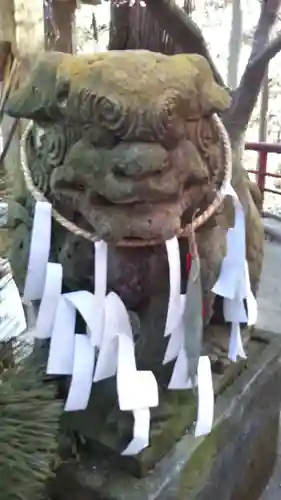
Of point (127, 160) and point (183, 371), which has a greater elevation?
point (127, 160)

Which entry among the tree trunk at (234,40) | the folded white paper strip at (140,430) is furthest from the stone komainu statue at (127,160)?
the tree trunk at (234,40)

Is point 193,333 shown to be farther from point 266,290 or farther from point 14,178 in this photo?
point 266,290

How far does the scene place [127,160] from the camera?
614mm

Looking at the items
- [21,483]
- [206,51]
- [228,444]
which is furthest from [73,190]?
[206,51]

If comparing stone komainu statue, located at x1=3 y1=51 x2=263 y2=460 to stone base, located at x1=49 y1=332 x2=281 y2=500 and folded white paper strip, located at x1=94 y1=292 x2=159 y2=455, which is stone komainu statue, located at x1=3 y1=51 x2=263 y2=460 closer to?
folded white paper strip, located at x1=94 y1=292 x2=159 y2=455

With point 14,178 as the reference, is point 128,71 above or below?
above

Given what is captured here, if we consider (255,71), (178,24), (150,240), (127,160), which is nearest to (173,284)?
(150,240)

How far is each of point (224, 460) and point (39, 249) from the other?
0.50 m

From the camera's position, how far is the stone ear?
0.65 m

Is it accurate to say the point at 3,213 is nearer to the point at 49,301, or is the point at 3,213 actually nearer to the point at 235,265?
the point at 49,301

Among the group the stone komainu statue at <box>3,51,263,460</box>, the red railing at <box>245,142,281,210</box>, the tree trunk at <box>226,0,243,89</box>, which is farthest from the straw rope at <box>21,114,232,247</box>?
the tree trunk at <box>226,0,243,89</box>

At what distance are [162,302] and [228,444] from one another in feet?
1.09

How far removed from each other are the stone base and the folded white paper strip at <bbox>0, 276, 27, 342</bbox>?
0.27 meters

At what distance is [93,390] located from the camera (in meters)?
0.81
